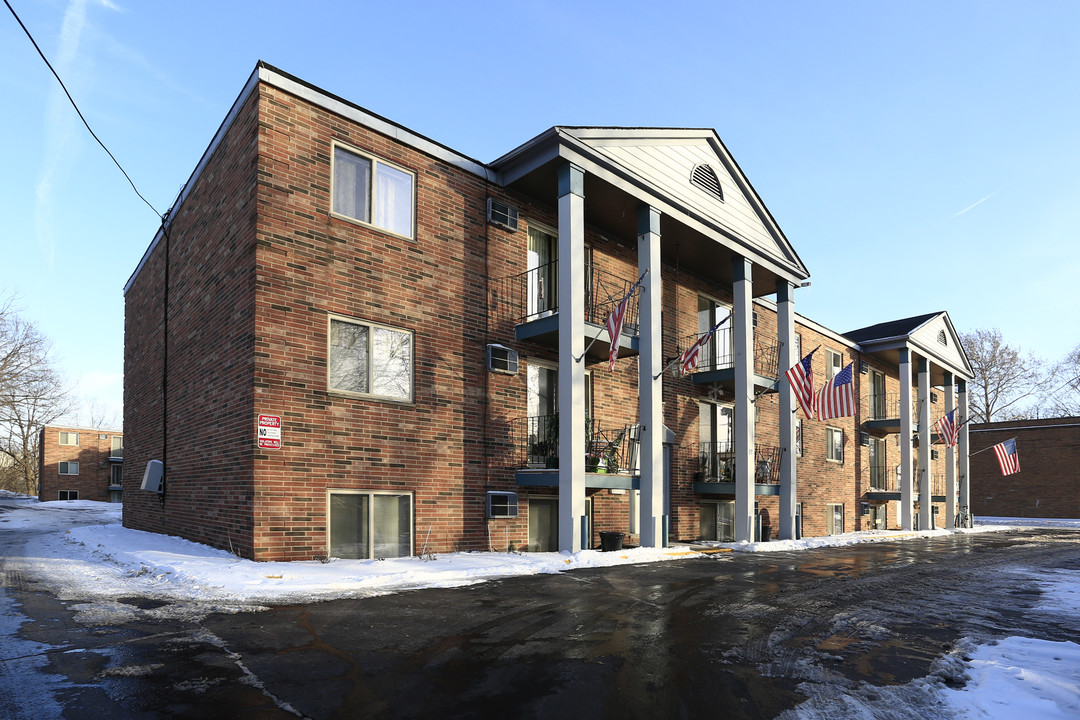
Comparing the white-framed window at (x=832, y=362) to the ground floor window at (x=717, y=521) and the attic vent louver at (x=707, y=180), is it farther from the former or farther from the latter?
the attic vent louver at (x=707, y=180)

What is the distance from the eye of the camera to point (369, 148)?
43.1ft

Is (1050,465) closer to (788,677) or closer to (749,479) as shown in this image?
(749,479)

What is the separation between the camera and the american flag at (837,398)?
62.1ft

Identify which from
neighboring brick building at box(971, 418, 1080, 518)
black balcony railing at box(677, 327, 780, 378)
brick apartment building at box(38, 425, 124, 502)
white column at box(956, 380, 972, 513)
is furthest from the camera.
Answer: brick apartment building at box(38, 425, 124, 502)

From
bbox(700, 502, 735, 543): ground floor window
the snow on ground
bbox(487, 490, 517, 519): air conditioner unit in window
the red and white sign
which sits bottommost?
bbox(700, 502, 735, 543): ground floor window

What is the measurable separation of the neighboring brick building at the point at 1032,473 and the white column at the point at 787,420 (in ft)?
93.7

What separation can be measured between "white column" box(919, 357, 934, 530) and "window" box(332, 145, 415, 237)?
2751cm

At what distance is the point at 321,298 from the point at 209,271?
3107mm

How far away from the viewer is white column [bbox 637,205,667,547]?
15.4 metres

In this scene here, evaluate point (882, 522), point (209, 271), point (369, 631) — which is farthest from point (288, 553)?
point (882, 522)

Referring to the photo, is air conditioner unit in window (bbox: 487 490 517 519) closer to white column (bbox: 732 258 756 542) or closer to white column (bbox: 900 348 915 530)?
white column (bbox: 732 258 756 542)

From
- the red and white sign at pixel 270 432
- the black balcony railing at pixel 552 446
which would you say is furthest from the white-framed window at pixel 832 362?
the red and white sign at pixel 270 432

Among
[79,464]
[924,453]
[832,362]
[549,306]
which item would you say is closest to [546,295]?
[549,306]

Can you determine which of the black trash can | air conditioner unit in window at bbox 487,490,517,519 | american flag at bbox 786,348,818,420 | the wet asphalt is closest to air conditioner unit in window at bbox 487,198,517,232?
air conditioner unit in window at bbox 487,490,517,519
